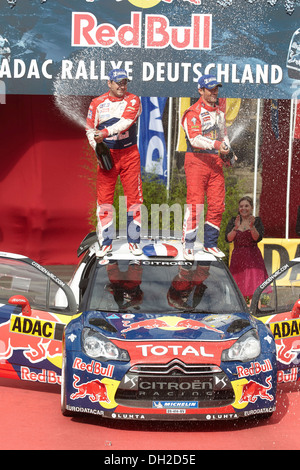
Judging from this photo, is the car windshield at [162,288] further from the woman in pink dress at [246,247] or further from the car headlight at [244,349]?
the woman in pink dress at [246,247]

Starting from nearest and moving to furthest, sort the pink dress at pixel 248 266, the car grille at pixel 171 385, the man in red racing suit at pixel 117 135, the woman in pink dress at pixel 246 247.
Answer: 1. the car grille at pixel 171 385
2. the man in red racing suit at pixel 117 135
3. the woman in pink dress at pixel 246 247
4. the pink dress at pixel 248 266

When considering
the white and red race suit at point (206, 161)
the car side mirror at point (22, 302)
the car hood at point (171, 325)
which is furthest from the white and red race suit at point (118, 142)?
the car hood at point (171, 325)

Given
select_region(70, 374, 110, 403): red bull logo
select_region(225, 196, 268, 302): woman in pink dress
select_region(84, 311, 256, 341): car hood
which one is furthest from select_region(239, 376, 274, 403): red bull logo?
select_region(225, 196, 268, 302): woman in pink dress

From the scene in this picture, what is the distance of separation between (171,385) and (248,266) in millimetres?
5274

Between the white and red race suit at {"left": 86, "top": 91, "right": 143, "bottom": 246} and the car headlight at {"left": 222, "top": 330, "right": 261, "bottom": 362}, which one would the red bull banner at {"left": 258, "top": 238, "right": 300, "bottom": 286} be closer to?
the white and red race suit at {"left": 86, "top": 91, "right": 143, "bottom": 246}

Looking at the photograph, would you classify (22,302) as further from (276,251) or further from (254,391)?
(276,251)

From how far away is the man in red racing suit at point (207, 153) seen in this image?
11.0m

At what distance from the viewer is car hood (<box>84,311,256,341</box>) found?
6.82 meters

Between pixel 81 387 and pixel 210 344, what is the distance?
1031 mm

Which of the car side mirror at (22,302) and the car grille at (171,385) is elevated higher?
the car side mirror at (22,302)

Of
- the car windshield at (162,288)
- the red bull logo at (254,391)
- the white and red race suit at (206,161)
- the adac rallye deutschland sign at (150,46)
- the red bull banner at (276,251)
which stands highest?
the adac rallye deutschland sign at (150,46)

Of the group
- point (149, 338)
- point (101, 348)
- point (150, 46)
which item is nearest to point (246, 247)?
point (150, 46)

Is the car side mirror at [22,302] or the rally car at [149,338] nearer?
the rally car at [149,338]
